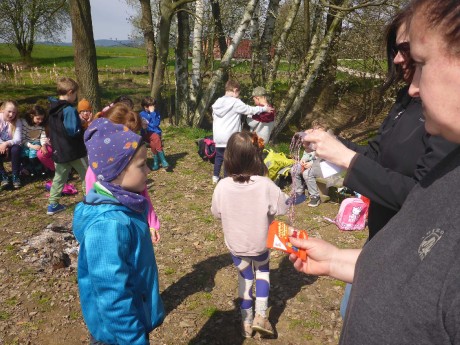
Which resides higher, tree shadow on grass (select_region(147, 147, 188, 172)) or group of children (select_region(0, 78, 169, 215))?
group of children (select_region(0, 78, 169, 215))

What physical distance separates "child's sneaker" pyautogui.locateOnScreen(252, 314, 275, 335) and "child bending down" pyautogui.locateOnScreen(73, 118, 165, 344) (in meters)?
1.19

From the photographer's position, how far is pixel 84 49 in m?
8.18

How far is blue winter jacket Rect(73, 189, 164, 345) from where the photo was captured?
2.12m

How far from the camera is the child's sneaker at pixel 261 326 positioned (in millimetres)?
3458

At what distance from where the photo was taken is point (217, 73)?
10.3 metres

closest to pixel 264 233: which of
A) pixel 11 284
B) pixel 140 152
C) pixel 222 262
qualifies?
pixel 140 152

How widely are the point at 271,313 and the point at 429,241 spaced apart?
3281 millimetres

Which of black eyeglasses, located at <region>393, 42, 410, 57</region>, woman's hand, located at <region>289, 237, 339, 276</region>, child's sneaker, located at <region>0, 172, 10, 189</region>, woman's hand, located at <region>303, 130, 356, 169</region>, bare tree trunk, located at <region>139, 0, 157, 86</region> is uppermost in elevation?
bare tree trunk, located at <region>139, 0, 157, 86</region>

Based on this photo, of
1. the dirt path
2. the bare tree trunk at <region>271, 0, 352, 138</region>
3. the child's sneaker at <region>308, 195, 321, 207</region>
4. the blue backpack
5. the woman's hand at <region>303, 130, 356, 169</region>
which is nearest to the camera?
the woman's hand at <region>303, 130, 356, 169</region>

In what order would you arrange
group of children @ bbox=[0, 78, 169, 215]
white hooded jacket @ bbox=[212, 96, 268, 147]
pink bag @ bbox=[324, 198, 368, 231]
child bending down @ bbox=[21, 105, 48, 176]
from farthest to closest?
child bending down @ bbox=[21, 105, 48, 176], white hooded jacket @ bbox=[212, 96, 268, 147], group of children @ bbox=[0, 78, 169, 215], pink bag @ bbox=[324, 198, 368, 231]

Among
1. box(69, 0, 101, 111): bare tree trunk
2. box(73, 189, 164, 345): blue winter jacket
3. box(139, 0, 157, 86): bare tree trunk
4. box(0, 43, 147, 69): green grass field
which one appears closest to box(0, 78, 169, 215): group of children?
box(69, 0, 101, 111): bare tree trunk

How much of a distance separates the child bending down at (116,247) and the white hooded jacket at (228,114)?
4376mm

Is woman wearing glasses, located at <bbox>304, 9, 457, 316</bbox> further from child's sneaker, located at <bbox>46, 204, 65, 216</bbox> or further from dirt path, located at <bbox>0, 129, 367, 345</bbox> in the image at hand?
child's sneaker, located at <bbox>46, 204, 65, 216</bbox>

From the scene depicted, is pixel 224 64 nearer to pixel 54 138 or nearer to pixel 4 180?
pixel 54 138
